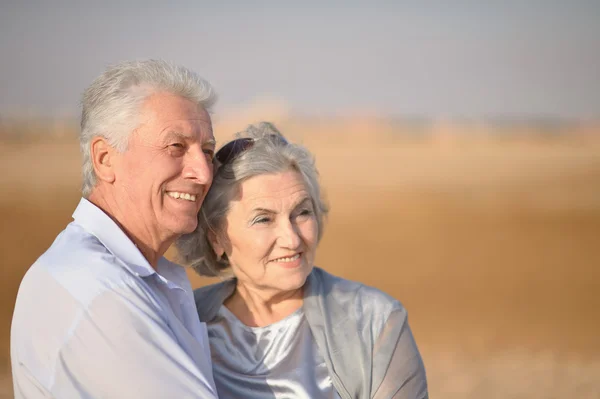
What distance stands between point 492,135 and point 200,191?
23043mm

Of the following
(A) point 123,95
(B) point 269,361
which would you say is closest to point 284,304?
(B) point 269,361

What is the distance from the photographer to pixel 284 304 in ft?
11.9

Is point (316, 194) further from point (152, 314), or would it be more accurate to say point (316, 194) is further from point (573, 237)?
point (573, 237)

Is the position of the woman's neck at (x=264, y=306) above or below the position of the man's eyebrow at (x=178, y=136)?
below

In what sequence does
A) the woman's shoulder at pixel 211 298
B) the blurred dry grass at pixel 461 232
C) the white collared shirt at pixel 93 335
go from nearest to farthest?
1. the white collared shirt at pixel 93 335
2. the woman's shoulder at pixel 211 298
3. the blurred dry grass at pixel 461 232

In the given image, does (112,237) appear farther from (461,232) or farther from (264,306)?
(461,232)

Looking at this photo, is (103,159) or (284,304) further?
(284,304)

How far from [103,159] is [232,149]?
757 millimetres

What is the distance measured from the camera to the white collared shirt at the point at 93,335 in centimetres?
239

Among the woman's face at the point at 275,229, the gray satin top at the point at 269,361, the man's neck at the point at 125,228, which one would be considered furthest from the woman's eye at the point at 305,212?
the man's neck at the point at 125,228

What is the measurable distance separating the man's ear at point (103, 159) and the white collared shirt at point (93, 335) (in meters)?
0.34

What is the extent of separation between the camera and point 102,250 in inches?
105

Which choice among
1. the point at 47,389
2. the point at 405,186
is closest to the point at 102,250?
the point at 47,389

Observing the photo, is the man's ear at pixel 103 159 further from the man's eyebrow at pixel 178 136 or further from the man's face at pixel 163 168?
the man's eyebrow at pixel 178 136
